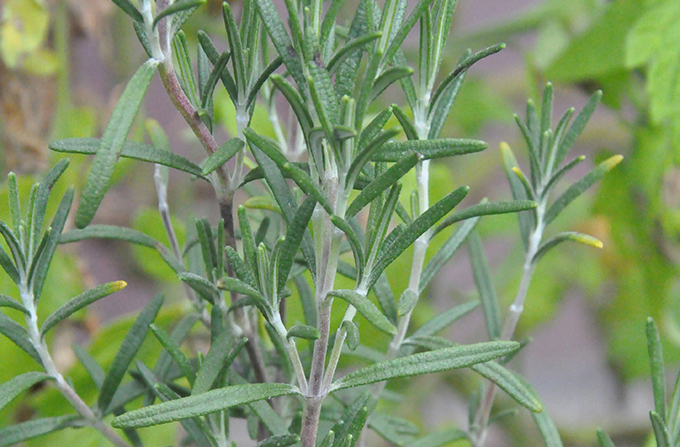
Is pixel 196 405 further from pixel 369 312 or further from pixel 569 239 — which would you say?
pixel 569 239

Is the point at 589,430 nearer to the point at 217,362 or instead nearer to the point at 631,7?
the point at 631,7

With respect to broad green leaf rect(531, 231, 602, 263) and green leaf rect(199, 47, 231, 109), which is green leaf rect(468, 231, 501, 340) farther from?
green leaf rect(199, 47, 231, 109)

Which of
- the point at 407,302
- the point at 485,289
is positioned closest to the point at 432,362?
the point at 407,302

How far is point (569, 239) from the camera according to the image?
0.98ft

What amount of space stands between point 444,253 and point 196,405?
0.15 m

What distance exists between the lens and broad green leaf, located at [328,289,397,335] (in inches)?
8.0

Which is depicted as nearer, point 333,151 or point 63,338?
point 333,151

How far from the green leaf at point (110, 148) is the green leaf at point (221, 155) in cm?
3

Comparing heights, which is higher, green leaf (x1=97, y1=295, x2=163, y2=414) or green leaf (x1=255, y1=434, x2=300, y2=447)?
green leaf (x1=97, y1=295, x2=163, y2=414)

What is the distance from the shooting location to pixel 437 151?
22 centimetres

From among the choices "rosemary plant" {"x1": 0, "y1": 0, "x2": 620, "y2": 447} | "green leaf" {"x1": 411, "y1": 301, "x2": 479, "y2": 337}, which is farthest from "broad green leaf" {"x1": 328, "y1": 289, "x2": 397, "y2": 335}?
"green leaf" {"x1": 411, "y1": 301, "x2": 479, "y2": 337}

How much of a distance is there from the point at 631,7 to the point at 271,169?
1.67 feet

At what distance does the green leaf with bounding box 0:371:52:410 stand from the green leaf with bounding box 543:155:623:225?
24 cm

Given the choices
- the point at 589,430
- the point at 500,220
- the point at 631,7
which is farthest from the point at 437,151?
the point at 589,430
